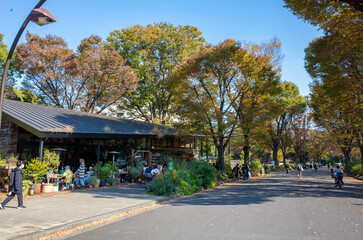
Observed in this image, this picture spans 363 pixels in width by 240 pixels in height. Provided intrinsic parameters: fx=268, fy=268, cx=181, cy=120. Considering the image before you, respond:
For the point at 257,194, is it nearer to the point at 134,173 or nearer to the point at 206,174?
the point at 206,174

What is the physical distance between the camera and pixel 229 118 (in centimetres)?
2203

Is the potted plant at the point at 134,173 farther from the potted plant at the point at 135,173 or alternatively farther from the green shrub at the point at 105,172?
the green shrub at the point at 105,172

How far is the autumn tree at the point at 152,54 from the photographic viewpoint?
33750mm

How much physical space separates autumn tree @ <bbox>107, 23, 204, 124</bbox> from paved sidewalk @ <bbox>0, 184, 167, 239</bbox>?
919 inches

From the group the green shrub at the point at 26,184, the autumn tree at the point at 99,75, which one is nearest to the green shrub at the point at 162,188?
the green shrub at the point at 26,184

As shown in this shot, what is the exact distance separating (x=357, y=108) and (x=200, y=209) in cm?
1851

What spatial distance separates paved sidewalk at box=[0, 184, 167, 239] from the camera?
6314 mm

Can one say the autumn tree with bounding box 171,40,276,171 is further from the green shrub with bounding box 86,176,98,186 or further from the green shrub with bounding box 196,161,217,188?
the green shrub with bounding box 86,176,98,186

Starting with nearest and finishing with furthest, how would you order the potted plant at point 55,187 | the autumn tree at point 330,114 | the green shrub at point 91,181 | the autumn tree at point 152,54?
the potted plant at point 55,187 → the green shrub at point 91,181 → the autumn tree at point 330,114 → the autumn tree at point 152,54

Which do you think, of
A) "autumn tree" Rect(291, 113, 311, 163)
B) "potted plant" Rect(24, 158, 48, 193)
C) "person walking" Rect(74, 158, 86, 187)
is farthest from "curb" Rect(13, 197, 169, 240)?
"autumn tree" Rect(291, 113, 311, 163)

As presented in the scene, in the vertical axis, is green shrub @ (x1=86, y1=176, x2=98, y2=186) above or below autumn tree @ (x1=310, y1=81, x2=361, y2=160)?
below

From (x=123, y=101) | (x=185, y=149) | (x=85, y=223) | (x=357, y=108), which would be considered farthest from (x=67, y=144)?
(x=357, y=108)

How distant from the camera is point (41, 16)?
7.11 metres

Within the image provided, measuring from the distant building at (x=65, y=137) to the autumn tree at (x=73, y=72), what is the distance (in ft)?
25.5
